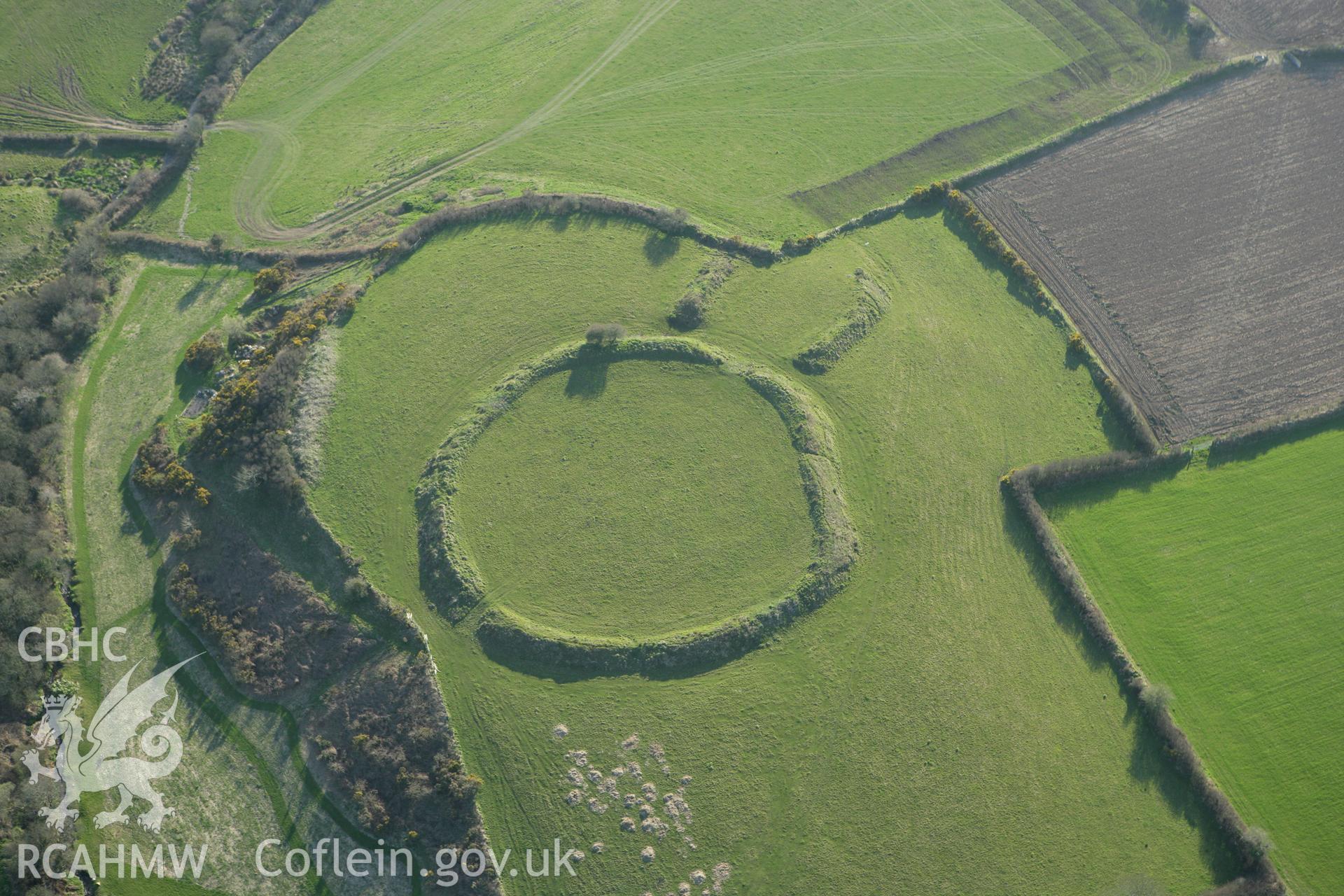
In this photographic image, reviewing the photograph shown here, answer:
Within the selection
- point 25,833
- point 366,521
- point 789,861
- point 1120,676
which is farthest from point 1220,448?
point 25,833

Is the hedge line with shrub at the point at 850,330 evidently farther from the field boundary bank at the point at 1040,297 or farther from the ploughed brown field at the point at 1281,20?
the ploughed brown field at the point at 1281,20

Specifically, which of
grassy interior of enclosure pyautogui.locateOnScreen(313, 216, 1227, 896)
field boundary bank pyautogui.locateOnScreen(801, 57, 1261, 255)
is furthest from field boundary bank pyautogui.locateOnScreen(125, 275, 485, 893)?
field boundary bank pyautogui.locateOnScreen(801, 57, 1261, 255)

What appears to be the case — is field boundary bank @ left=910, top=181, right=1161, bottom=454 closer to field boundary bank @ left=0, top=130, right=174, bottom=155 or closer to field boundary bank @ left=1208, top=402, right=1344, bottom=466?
field boundary bank @ left=1208, top=402, right=1344, bottom=466

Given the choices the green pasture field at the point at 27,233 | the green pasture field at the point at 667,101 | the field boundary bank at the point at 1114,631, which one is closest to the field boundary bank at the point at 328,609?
the green pasture field at the point at 27,233

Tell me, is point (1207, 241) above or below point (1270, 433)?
above

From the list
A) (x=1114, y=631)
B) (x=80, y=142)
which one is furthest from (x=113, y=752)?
(x=1114, y=631)

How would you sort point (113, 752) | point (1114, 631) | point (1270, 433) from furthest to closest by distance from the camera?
point (1270, 433) → point (1114, 631) → point (113, 752)

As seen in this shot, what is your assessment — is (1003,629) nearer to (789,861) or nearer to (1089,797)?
(1089,797)

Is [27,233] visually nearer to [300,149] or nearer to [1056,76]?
[300,149]
